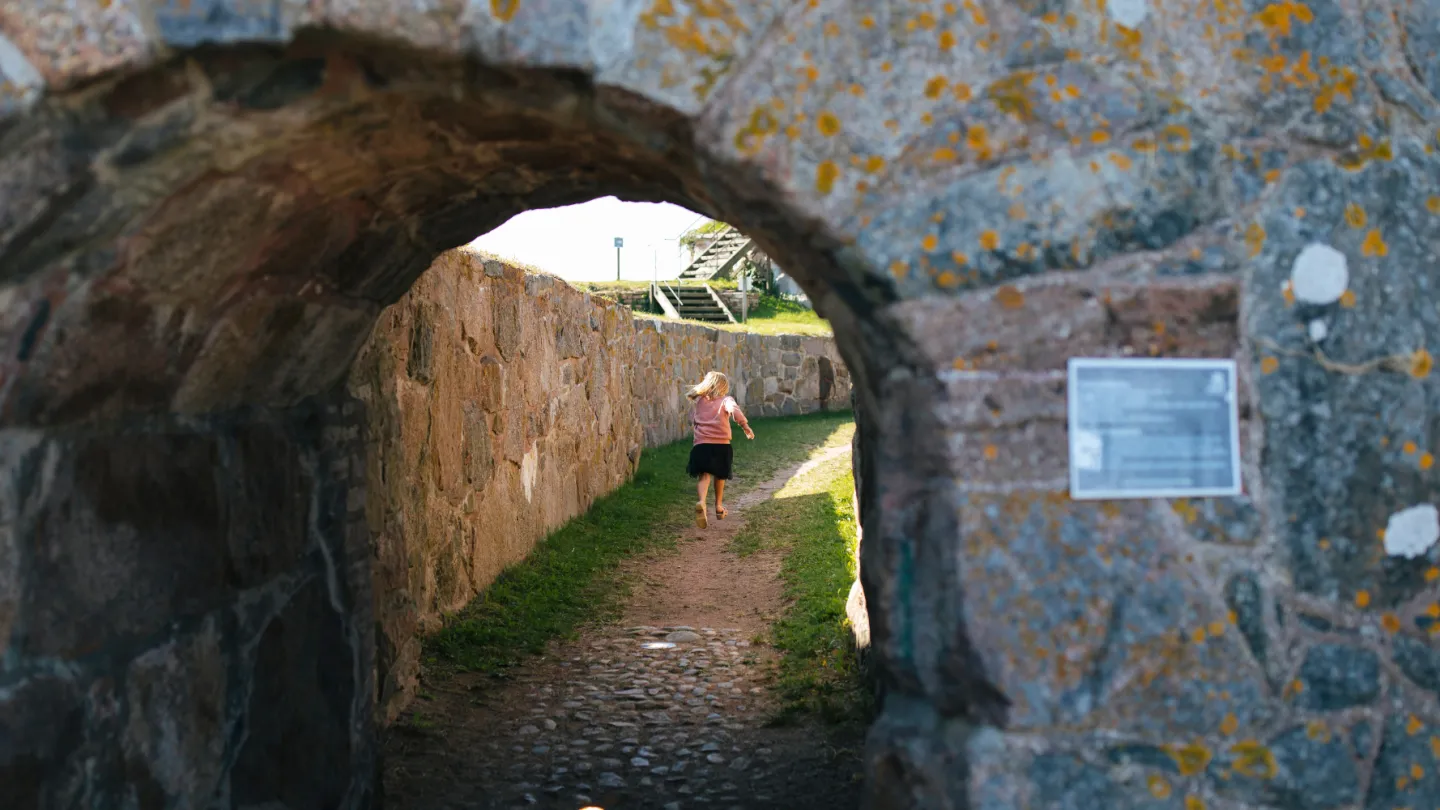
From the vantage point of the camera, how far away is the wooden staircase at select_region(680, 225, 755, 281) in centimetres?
2659

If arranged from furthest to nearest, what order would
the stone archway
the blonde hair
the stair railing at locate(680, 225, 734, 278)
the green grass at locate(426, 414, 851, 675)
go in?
the stair railing at locate(680, 225, 734, 278), the blonde hair, the green grass at locate(426, 414, 851, 675), the stone archway

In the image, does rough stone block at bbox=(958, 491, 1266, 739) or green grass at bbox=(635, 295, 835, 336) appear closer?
rough stone block at bbox=(958, 491, 1266, 739)

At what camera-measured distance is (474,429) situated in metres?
5.42

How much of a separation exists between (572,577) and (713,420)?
2.60 meters

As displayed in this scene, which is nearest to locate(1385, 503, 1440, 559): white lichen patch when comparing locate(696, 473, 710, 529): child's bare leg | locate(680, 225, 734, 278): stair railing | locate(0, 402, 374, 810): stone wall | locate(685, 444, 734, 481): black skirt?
locate(0, 402, 374, 810): stone wall

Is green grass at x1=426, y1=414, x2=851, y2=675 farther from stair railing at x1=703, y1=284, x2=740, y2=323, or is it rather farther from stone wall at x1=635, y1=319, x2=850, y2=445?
stair railing at x1=703, y1=284, x2=740, y2=323

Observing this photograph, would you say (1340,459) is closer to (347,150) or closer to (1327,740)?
(1327,740)

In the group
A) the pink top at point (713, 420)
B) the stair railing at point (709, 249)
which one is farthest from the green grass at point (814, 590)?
the stair railing at point (709, 249)

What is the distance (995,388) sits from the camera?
1.67 metres

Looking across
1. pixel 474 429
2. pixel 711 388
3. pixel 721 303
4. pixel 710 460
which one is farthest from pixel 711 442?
pixel 721 303

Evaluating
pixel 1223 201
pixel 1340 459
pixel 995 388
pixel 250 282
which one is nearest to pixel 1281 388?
pixel 1340 459

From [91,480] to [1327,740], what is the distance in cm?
214

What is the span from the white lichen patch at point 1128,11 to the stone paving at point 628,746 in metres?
2.41

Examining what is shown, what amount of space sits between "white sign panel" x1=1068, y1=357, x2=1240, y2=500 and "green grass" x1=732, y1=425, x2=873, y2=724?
94.3 inches
